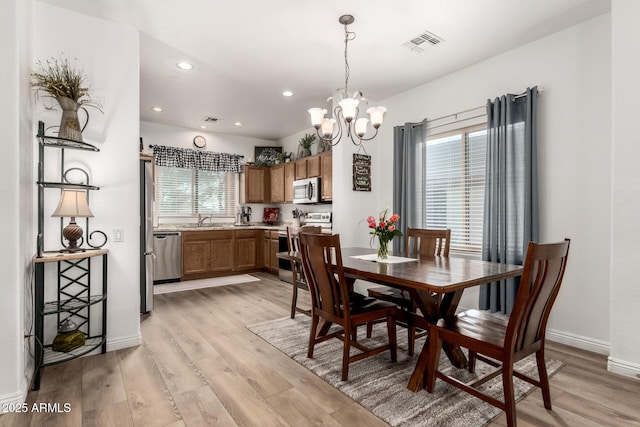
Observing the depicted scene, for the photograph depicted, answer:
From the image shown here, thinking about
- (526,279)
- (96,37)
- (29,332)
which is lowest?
(29,332)

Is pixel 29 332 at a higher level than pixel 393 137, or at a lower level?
lower

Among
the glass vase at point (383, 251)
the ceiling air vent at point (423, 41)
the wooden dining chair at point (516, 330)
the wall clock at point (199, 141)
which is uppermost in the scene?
the ceiling air vent at point (423, 41)

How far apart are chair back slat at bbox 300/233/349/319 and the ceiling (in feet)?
6.07

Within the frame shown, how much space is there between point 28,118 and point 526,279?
127 inches

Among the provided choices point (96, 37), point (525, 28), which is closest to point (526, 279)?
point (525, 28)

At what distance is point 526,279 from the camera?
154cm

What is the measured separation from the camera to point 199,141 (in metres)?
6.36

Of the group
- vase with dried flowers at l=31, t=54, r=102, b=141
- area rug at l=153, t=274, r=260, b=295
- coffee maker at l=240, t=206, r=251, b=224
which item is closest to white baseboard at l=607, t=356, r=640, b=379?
vase with dried flowers at l=31, t=54, r=102, b=141

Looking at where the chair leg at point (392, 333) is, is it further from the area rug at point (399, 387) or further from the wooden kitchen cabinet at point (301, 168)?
the wooden kitchen cabinet at point (301, 168)

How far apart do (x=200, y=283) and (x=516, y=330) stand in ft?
15.9

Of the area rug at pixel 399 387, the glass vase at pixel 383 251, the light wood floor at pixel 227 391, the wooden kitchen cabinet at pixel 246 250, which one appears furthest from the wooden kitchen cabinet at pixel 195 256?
the glass vase at pixel 383 251

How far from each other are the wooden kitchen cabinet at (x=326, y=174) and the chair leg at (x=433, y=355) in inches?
132

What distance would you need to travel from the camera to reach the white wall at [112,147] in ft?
8.52

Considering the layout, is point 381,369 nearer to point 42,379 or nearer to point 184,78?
point 42,379
